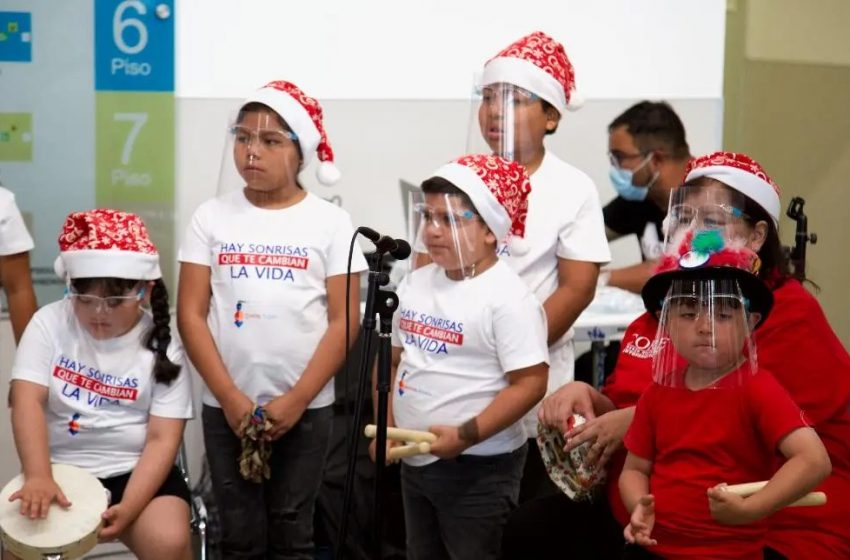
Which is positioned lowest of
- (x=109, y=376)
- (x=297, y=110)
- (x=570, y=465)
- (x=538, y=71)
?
(x=570, y=465)

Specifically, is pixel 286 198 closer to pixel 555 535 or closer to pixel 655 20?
pixel 555 535

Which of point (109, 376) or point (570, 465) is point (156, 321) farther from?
point (570, 465)

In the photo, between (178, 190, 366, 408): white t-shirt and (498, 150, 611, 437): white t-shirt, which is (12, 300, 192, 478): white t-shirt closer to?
(178, 190, 366, 408): white t-shirt

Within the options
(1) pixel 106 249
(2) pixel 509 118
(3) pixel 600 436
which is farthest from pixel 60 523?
(2) pixel 509 118

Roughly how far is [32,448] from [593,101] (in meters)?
2.35

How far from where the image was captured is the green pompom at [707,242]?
7.61ft

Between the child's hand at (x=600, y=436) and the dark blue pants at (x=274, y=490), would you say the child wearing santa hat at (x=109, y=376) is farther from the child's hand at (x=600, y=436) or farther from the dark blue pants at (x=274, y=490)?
the child's hand at (x=600, y=436)

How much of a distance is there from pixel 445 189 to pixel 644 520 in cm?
96

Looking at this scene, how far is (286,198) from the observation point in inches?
127

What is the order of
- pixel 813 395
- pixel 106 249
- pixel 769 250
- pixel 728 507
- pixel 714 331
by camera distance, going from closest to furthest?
pixel 728 507 < pixel 714 331 < pixel 813 395 < pixel 769 250 < pixel 106 249

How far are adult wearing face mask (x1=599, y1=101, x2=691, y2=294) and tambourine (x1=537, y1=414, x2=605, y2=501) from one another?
4.53 ft

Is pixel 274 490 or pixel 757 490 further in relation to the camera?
pixel 274 490

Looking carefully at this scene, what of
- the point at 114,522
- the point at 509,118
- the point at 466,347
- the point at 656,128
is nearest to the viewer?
the point at 466,347

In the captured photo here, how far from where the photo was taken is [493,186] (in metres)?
2.85
